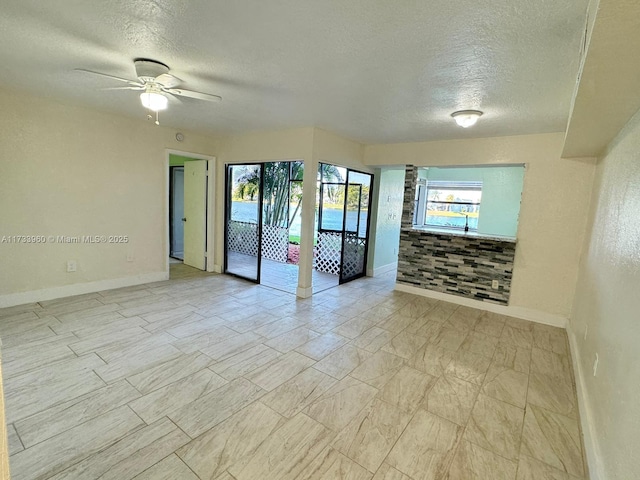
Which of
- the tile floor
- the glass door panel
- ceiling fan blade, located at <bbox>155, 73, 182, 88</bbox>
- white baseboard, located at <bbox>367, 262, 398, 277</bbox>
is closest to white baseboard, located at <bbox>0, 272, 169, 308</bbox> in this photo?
the tile floor

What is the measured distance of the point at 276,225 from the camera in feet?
24.4

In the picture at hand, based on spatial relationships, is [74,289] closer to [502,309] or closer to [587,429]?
[587,429]

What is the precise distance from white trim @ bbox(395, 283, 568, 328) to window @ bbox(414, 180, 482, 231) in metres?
2.04

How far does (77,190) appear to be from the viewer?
3.85 meters

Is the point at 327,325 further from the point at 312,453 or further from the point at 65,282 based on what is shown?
the point at 65,282

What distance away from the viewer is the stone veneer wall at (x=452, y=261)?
410cm

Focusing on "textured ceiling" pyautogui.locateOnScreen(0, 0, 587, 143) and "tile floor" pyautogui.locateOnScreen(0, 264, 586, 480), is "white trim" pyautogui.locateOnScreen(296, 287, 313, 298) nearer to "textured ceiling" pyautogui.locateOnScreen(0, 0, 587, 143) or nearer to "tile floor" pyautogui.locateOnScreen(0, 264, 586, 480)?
"tile floor" pyautogui.locateOnScreen(0, 264, 586, 480)

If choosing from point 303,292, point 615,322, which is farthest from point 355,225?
point 615,322

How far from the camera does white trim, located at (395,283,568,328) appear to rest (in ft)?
12.4

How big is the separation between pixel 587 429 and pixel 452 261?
9.03ft

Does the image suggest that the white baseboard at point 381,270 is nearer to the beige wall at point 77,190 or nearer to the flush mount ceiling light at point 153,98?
the beige wall at point 77,190

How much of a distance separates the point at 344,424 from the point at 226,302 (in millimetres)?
2504

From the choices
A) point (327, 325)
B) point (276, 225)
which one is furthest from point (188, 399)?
point (276, 225)

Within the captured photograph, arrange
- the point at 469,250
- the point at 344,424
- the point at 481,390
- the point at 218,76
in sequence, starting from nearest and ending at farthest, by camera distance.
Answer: the point at 344,424
the point at 481,390
the point at 218,76
the point at 469,250
